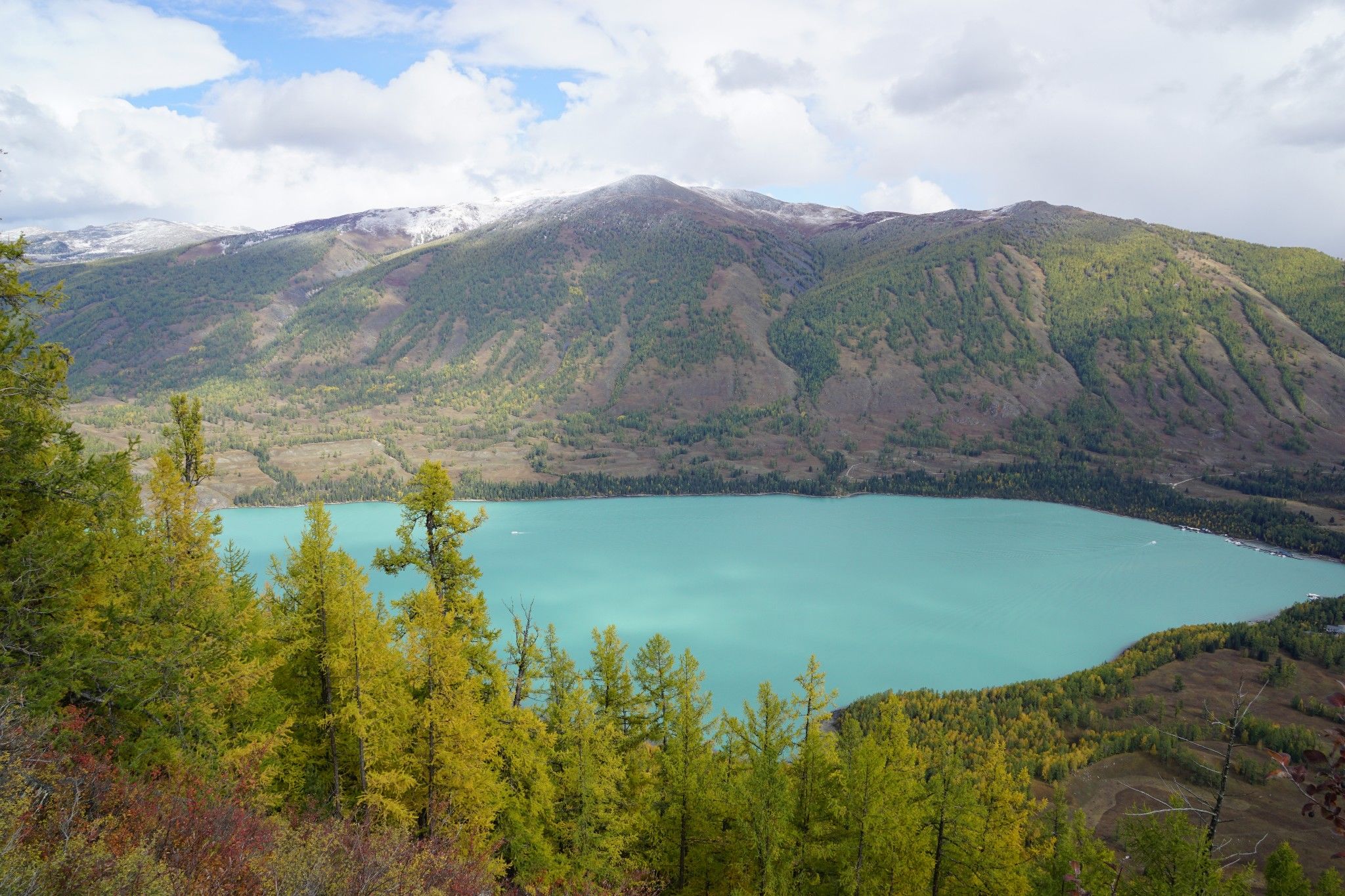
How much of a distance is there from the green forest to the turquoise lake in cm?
3533

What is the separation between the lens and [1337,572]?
321 ft

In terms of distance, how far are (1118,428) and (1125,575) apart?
87055mm

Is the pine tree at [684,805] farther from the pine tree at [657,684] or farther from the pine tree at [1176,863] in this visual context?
the pine tree at [1176,863]

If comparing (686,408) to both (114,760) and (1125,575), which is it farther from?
(114,760)

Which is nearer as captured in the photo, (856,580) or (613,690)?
(613,690)

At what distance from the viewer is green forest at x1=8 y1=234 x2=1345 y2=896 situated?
9.87 m

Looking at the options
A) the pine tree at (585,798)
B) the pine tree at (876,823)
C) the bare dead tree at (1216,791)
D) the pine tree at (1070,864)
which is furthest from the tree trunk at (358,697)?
the pine tree at (1070,864)

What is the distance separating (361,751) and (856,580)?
260 ft

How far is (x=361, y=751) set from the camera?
51.3ft

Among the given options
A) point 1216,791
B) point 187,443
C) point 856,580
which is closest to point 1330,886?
point 1216,791

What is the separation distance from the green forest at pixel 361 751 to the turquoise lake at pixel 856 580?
35.3 m

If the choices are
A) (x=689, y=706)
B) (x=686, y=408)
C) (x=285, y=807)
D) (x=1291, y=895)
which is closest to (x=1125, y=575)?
(x=1291, y=895)

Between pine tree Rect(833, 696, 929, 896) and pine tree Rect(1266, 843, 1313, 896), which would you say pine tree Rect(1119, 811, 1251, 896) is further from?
pine tree Rect(1266, 843, 1313, 896)

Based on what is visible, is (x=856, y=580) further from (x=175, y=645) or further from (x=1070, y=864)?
(x=175, y=645)
